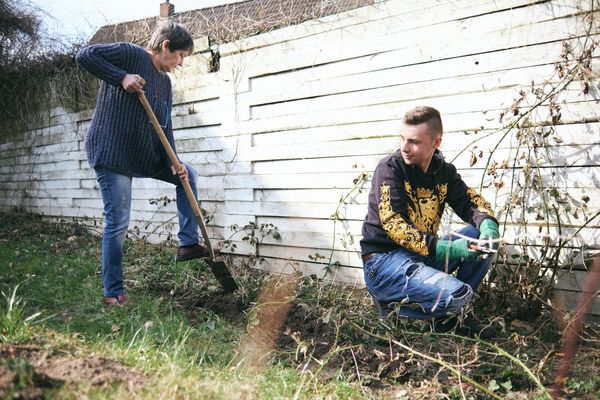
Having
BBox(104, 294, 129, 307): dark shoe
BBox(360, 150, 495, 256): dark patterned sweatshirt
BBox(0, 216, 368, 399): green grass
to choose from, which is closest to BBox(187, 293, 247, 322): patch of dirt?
BBox(0, 216, 368, 399): green grass

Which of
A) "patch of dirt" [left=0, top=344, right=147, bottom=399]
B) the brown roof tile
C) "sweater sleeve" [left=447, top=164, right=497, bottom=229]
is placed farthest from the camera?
the brown roof tile

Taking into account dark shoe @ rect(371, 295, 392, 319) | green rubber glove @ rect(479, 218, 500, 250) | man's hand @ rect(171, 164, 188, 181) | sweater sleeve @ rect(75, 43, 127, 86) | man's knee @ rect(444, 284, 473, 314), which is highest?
sweater sleeve @ rect(75, 43, 127, 86)

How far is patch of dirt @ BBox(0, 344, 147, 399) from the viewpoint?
1446 millimetres

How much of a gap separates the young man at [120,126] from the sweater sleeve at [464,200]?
5.43ft

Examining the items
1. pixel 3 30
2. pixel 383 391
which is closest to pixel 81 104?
pixel 3 30

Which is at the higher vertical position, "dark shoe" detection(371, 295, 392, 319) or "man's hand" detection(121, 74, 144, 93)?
"man's hand" detection(121, 74, 144, 93)

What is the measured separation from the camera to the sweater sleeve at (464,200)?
2.90 meters

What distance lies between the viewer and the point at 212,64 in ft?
15.8

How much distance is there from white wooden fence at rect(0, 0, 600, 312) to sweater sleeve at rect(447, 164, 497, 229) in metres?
0.32

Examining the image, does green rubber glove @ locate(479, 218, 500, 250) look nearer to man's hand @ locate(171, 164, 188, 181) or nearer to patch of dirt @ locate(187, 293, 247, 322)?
patch of dirt @ locate(187, 293, 247, 322)

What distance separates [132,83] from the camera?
303 centimetres

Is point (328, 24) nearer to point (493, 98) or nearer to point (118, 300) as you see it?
point (493, 98)

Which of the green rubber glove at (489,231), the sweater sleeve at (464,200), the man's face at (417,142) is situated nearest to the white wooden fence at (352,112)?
the sweater sleeve at (464,200)

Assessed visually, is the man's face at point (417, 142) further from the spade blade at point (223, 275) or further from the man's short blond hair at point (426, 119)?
the spade blade at point (223, 275)
